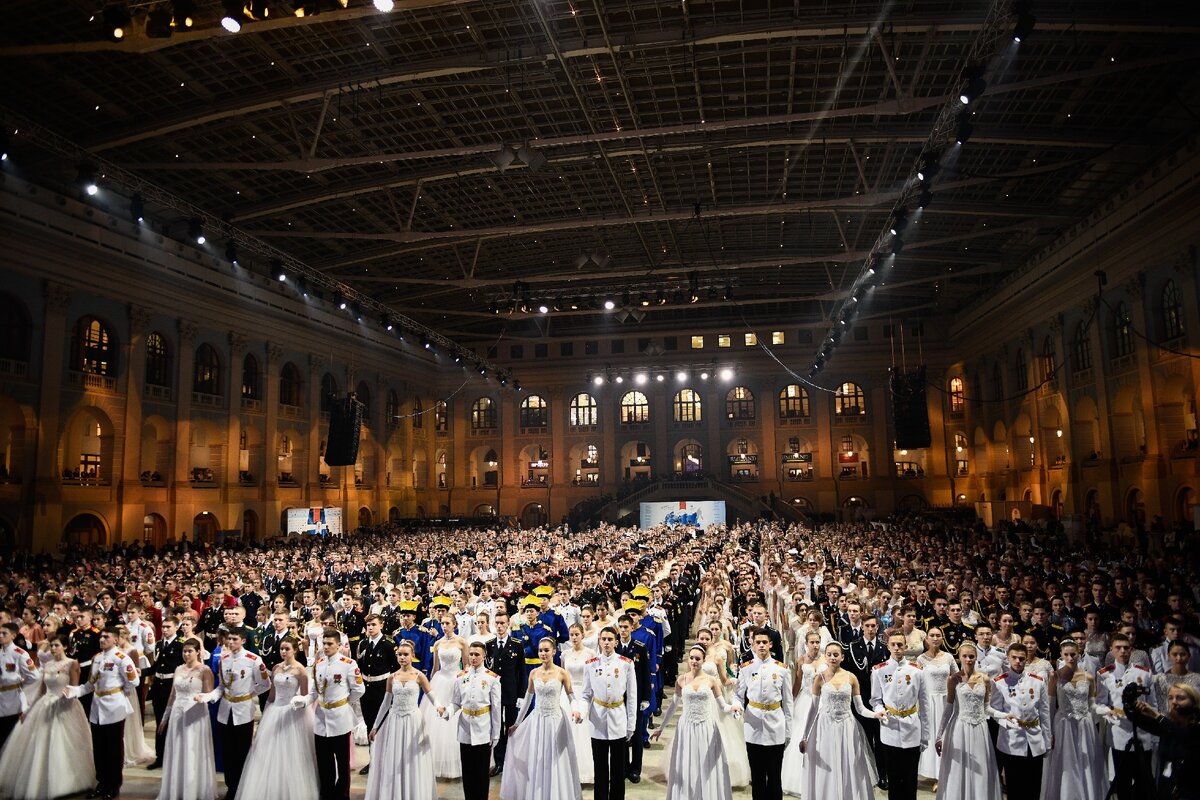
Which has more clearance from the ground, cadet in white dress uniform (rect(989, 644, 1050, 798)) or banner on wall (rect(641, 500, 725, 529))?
banner on wall (rect(641, 500, 725, 529))

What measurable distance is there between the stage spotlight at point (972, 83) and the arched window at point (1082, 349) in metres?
21.4

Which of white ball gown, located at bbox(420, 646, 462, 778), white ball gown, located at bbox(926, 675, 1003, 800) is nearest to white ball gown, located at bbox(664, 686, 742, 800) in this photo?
white ball gown, located at bbox(926, 675, 1003, 800)

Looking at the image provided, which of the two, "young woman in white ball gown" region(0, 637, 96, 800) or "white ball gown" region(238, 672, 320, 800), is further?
"young woman in white ball gown" region(0, 637, 96, 800)

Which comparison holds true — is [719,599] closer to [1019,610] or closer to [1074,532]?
[1019,610]

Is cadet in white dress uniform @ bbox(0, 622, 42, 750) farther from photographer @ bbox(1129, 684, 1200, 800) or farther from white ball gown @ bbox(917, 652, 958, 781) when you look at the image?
photographer @ bbox(1129, 684, 1200, 800)

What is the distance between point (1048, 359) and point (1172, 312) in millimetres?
9937

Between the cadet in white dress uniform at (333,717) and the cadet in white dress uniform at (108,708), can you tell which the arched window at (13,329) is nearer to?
the cadet in white dress uniform at (108,708)

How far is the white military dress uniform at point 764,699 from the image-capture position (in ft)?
25.7

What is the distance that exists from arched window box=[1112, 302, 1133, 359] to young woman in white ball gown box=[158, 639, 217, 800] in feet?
107

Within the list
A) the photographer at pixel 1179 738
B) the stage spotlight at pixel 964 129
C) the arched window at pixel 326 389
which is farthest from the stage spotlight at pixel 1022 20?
the arched window at pixel 326 389

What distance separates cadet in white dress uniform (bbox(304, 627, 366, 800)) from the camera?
8.27 metres

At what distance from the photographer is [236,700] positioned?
8.60 metres

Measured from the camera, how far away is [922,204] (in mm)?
21641

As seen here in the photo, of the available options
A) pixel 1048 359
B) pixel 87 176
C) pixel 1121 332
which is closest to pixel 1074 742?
pixel 87 176
